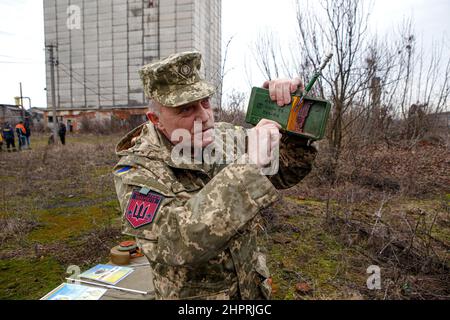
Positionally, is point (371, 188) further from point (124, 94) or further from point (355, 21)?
point (124, 94)

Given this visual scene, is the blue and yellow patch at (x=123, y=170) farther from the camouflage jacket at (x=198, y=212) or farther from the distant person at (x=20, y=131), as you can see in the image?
the distant person at (x=20, y=131)

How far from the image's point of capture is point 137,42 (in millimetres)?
27453

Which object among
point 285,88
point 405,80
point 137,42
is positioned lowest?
point 285,88

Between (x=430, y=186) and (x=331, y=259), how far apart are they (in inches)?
175

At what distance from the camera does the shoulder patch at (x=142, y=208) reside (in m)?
1.20

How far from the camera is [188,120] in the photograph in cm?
152

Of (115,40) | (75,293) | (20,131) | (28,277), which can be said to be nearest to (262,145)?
(75,293)

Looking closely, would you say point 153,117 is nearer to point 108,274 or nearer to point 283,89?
point 283,89

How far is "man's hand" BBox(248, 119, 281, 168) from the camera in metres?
1.20

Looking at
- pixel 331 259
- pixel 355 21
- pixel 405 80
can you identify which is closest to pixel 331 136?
pixel 355 21

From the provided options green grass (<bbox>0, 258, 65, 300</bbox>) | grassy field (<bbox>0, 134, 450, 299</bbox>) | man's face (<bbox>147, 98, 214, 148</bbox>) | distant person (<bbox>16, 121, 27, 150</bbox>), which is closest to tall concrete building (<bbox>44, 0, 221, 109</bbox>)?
distant person (<bbox>16, 121, 27, 150</bbox>)

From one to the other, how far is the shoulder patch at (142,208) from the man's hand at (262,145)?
0.41 metres

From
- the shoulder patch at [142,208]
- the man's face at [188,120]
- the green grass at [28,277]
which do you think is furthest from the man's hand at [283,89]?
the green grass at [28,277]

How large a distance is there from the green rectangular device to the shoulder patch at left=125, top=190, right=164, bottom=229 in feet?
2.41
